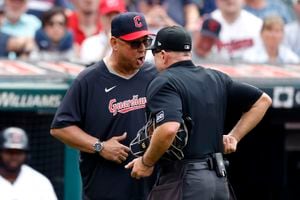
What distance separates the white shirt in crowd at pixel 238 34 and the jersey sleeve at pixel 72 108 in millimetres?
3197

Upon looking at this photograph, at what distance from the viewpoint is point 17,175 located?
291 inches

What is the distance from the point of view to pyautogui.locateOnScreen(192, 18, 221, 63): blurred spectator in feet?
30.7

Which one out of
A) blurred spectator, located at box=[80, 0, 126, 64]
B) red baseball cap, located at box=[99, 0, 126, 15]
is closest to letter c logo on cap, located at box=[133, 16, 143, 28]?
blurred spectator, located at box=[80, 0, 126, 64]

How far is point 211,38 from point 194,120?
3.79 metres

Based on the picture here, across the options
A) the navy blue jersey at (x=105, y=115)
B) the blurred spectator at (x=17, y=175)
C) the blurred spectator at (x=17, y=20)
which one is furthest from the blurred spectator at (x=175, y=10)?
the navy blue jersey at (x=105, y=115)

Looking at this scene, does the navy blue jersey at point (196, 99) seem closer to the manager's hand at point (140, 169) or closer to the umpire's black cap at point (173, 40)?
the umpire's black cap at point (173, 40)

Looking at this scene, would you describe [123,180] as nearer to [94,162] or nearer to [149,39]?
[94,162]

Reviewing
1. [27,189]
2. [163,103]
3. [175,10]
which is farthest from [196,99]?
[175,10]

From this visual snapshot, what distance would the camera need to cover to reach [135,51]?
20.5 feet

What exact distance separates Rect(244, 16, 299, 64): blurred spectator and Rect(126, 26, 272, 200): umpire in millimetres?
3626

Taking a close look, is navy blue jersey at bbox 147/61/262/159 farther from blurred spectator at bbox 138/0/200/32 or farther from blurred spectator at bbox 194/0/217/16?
blurred spectator at bbox 194/0/217/16

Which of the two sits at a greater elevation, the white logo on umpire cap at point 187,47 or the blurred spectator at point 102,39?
the white logo on umpire cap at point 187,47

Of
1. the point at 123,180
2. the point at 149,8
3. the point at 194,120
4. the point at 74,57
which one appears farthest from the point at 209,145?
the point at 149,8

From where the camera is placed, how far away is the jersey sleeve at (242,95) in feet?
19.4
